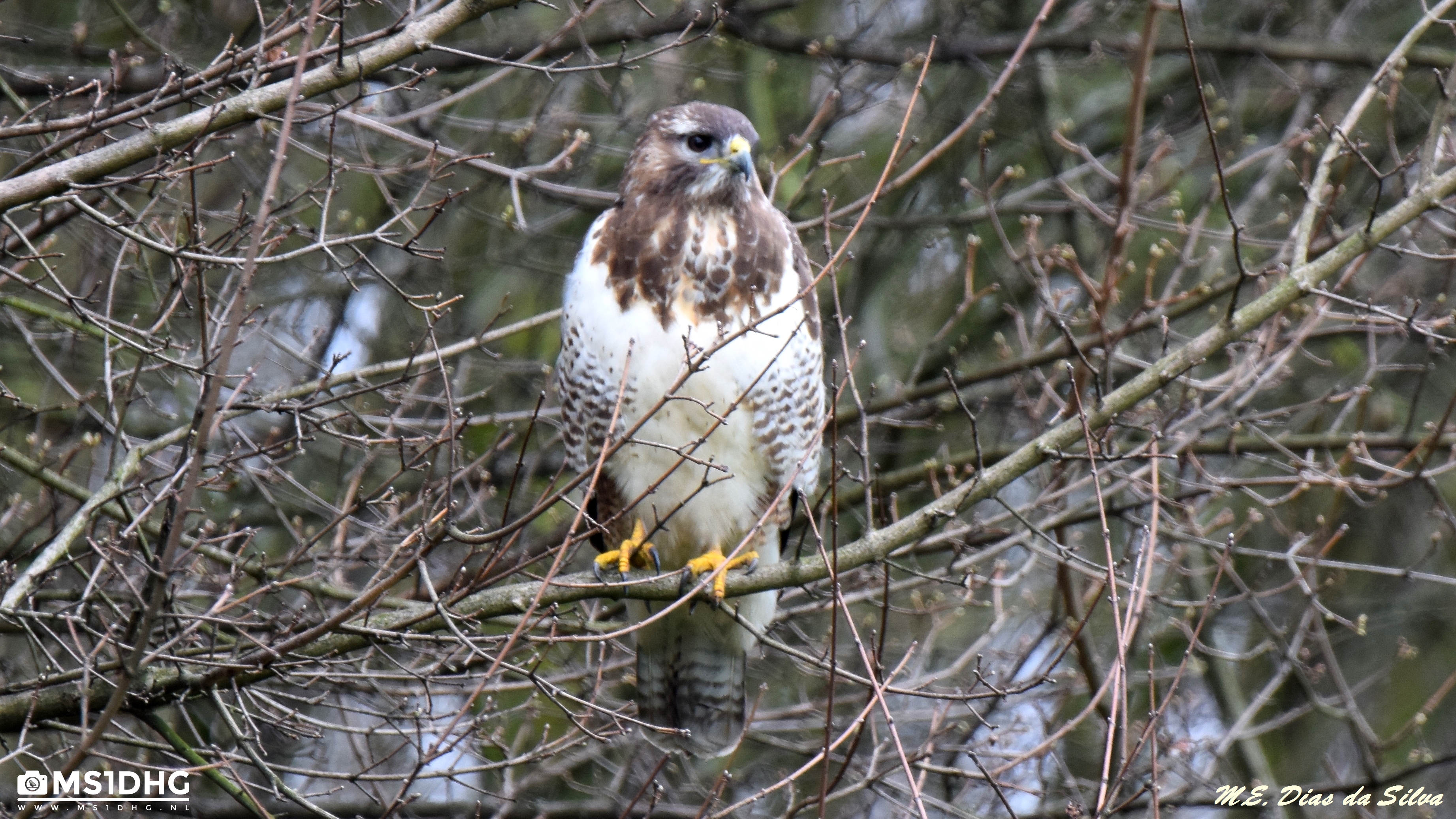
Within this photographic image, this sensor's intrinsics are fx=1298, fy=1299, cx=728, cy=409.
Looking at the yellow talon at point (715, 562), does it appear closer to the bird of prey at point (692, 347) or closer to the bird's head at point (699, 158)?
the bird of prey at point (692, 347)

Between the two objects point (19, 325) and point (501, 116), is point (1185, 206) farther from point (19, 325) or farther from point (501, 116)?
point (19, 325)

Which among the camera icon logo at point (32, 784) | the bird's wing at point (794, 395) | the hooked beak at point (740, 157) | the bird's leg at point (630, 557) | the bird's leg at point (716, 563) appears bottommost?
the camera icon logo at point (32, 784)

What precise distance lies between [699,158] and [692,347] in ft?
2.62

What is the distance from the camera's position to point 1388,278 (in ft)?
20.2

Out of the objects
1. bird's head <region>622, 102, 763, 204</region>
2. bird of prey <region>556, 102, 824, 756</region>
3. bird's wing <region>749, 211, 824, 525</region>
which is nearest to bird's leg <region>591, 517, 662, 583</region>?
bird of prey <region>556, 102, 824, 756</region>

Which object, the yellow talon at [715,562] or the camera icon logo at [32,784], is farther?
the yellow talon at [715,562]

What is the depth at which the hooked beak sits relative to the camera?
4.16 metres

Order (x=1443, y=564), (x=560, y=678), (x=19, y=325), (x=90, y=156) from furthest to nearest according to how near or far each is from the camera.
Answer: (x=1443, y=564), (x=560, y=678), (x=19, y=325), (x=90, y=156)

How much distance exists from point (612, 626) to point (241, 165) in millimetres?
2438

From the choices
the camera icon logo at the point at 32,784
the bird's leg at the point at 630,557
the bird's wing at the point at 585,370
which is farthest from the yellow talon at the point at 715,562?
the camera icon logo at the point at 32,784

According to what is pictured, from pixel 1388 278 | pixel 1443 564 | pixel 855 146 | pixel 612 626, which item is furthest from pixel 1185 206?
pixel 612 626

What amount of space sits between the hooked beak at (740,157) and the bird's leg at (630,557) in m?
1.22

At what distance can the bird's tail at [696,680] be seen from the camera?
4.73 m

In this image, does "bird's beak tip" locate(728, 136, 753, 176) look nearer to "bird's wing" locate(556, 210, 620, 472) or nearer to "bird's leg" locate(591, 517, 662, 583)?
"bird's wing" locate(556, 210, 620, 472)
